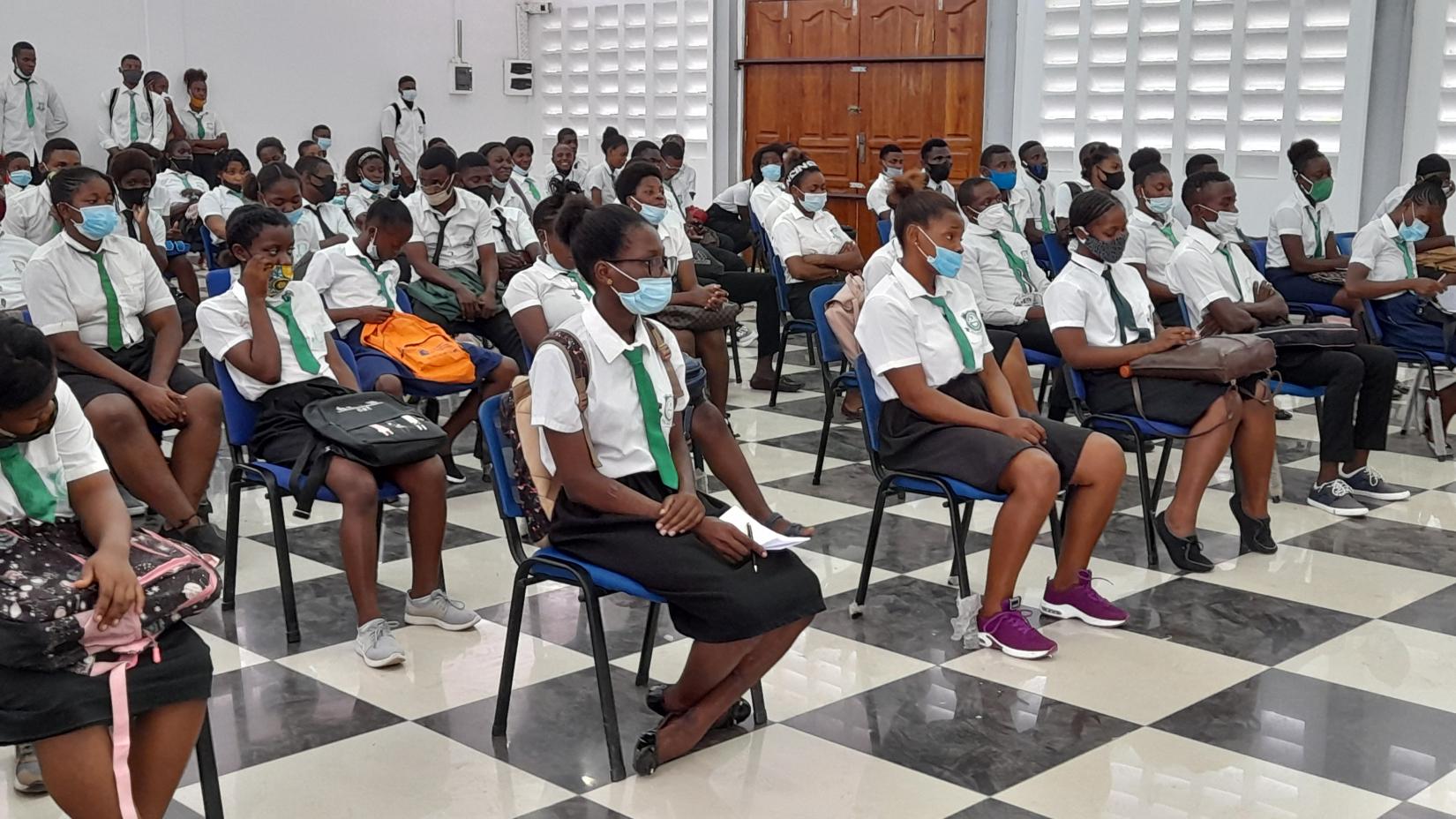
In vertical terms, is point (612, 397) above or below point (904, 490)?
above

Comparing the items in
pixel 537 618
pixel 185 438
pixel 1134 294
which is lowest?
pixel 537 618

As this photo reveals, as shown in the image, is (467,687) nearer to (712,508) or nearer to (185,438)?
(712,508)

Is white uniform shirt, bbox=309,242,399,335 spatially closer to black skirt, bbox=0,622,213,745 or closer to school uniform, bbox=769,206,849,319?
school uniform, bbox=769,206,849,319

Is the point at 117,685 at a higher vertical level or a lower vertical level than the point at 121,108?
lower

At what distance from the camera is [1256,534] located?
4.28 m

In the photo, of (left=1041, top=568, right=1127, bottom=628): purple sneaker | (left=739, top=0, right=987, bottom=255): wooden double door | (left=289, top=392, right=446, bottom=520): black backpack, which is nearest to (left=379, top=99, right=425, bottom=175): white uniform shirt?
(left=739, top=0, right=987, bottom=255): wooden double door

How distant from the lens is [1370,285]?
5648 millimetres

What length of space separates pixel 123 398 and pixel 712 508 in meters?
1.89

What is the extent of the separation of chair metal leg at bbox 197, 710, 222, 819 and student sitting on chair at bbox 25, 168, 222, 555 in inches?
72.5

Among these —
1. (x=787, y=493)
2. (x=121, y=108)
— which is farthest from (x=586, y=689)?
(x=121, y=108)

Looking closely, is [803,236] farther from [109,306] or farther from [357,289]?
[109,306]

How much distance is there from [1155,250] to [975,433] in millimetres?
2516

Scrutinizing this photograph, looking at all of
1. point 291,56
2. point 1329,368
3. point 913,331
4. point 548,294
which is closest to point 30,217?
point 548,294

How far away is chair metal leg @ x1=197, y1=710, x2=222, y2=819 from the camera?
90.0 inches
